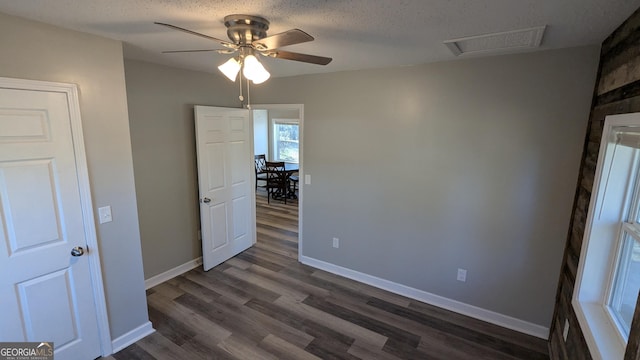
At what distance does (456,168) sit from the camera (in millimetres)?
2732

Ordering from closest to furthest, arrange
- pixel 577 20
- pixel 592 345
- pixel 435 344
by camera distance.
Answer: pixel 592 345 → pixel 577 20 → pixel 435 344

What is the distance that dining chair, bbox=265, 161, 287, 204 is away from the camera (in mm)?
6555

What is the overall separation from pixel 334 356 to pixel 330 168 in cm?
192

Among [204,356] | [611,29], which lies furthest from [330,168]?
[611,29]

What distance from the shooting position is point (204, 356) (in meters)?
2.31

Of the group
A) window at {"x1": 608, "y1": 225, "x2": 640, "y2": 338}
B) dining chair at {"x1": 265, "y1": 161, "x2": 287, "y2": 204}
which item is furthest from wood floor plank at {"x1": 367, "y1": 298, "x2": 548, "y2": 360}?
dining chair at {"x1": 265, "y1": 161, "x2": 287, "y2": 204}

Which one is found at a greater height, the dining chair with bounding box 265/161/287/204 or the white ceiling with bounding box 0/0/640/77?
the white ceiling with bounding box 0/0/640/77

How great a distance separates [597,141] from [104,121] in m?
3.37

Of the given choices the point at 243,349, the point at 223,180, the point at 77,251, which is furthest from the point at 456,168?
the point at 77,251

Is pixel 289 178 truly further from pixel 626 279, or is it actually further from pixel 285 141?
pixel 626 279

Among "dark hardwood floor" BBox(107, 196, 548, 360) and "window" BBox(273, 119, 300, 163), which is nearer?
"dark hardwood floor" BBox(107, 196, 548, 360)

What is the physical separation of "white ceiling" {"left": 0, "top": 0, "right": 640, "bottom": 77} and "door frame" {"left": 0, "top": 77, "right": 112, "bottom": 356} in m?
0.38

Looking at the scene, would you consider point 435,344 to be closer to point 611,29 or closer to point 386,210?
point 386,210

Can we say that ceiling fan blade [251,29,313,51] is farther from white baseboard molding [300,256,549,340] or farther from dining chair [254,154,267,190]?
dining chair [254,154,267,190]
